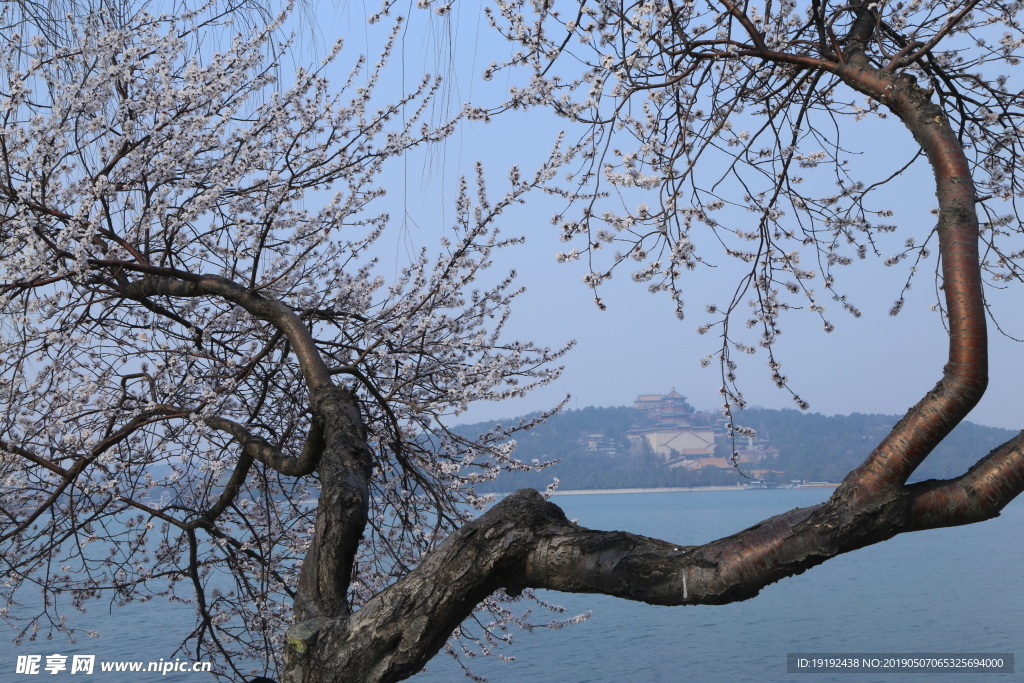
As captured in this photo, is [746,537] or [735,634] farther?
[735,634]

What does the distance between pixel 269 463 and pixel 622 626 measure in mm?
23234

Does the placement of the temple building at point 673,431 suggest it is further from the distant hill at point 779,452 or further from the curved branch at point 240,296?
the curved branch at point 240,296

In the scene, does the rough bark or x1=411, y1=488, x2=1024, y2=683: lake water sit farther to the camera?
x1=411, y1=488, x2=1024, y2=683: lake water

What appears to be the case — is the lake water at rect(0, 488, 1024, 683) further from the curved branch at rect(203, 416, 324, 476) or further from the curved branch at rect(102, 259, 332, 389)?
the curved branch at rect(203, 416, 324, 476)

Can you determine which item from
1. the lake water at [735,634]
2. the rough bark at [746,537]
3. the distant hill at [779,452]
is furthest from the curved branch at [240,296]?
the distant hill at [779,452]

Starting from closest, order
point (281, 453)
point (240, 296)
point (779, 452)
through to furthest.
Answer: point (281, 453)
point (240, 296)
point (779, 452)

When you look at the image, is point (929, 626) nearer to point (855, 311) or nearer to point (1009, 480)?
point (855, 311)

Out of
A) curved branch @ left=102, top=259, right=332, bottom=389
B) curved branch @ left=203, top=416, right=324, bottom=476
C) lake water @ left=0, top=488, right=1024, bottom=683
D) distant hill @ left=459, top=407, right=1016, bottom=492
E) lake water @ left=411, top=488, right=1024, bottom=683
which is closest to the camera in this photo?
curved branch @ left=203, top=416, right=324, bottom=476

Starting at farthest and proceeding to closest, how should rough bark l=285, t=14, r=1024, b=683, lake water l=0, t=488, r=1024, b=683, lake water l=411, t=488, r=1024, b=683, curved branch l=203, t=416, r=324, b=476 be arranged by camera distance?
lake water l=411, t=488, r=1024, b=683 → lake water l=0, t=488, r=1024, b=683 → curved branch l=203, t=416, r=324, b=476 → rough bark l=285, t=14, r=1024, b=683

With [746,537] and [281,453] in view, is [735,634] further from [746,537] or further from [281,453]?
[746,537]

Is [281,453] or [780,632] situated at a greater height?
[281,453]

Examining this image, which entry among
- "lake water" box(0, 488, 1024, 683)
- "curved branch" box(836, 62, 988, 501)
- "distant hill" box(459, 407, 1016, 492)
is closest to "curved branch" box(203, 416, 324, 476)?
"curved branch" box(836, 62, 988, 501)

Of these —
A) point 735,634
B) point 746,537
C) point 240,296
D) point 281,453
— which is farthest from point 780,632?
point 746,537

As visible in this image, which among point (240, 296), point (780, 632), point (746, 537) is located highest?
point (240, 296)
